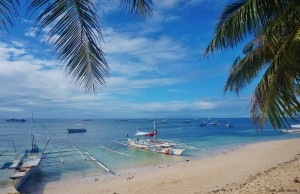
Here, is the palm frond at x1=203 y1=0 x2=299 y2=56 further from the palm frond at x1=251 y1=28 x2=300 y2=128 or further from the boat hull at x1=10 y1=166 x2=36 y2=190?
the boat hull at x1=10 y1=166 x2=36 y2=190

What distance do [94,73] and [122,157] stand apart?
21444 mm

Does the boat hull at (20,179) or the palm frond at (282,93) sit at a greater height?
the palm frond at (282,93)

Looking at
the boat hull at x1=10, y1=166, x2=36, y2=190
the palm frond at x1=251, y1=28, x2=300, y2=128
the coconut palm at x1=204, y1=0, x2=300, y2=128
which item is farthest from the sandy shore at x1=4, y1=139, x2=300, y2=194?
the palm frond at x1=251, y1=28, x2=300, y2=128

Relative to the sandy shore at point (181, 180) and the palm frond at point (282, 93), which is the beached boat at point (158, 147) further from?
the palm frond at point (282, 93)

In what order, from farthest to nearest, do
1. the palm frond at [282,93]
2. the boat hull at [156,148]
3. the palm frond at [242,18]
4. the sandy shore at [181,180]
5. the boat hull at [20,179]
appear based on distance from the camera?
the boat hull at [156,148] → the boat hull at [20,179] → the sandy shore at [181,180] → the palm frond at [242,18] → the palm frond at [282,93]

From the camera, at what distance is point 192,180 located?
13.4 m

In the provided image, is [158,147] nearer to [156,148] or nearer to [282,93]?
[156,148]

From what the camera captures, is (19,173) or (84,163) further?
(84,163)

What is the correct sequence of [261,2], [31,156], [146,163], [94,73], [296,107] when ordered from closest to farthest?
[94,73], [296,107], [261,2], [146,163], [31,156]

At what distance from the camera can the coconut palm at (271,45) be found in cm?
357

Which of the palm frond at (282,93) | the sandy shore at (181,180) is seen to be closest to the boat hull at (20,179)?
the sandy shore at (181,180)

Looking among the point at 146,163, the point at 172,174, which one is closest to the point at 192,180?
the point at 172,174

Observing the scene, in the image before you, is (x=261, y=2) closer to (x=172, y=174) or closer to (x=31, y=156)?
(x=172, y=174)

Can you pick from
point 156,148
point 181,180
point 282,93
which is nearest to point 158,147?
point 156,148
